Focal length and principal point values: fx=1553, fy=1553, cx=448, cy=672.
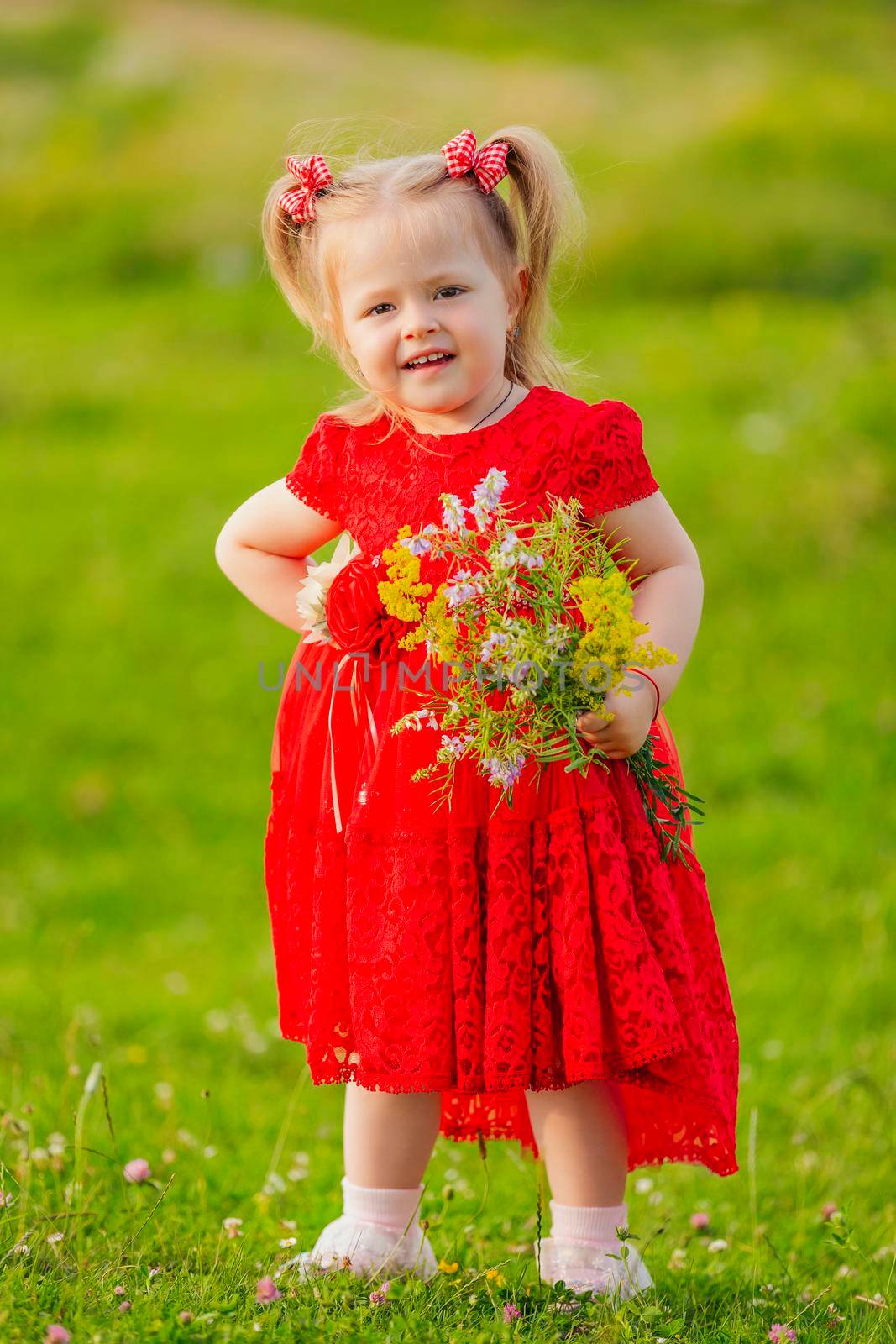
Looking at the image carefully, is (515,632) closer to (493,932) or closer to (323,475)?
(493,932)

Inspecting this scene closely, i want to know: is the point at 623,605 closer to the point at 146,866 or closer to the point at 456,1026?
the point at 456,1026

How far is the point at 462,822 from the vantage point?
305cm

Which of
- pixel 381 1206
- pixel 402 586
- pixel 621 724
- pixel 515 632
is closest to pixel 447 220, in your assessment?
pixel 402 586

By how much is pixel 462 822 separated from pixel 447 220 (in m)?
1.20

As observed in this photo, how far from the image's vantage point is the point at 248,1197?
388cm

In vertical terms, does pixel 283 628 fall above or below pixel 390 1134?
above

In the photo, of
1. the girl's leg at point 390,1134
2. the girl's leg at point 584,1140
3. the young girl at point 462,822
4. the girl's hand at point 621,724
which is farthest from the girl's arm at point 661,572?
the girl's leg at point 390,1134

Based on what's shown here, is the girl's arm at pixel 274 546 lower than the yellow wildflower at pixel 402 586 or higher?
higher

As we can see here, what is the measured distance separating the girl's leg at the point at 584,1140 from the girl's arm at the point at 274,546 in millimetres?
1161

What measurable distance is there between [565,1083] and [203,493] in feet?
23.6

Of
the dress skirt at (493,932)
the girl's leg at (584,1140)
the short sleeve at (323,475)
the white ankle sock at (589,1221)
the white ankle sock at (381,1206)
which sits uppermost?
the short sleeve at (323,475)

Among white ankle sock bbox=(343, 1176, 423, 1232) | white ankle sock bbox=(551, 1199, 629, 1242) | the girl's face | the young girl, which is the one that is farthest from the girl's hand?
white ankle sock bbox=(343, 1176, 423, 1232)

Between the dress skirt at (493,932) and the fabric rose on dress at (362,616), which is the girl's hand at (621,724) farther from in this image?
the fabric rose on dress at (362,616)

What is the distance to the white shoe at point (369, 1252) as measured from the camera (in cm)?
323
